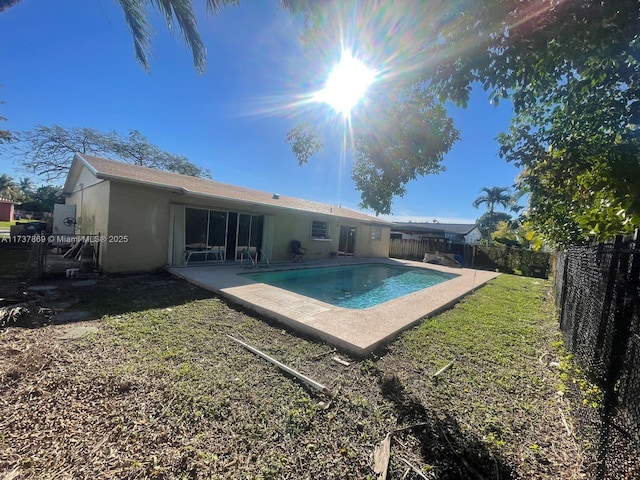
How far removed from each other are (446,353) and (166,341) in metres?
4.22

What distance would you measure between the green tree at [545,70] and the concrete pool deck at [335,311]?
2885mm

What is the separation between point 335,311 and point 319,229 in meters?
10.2

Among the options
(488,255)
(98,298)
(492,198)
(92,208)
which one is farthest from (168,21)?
(492,198)

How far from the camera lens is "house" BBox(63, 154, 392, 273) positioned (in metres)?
8.21

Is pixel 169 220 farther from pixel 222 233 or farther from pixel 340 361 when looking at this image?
pixel 340 361

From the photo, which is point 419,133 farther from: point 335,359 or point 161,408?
point 161,408

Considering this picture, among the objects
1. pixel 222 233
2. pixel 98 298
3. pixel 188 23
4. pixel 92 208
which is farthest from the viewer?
pixel 222 233

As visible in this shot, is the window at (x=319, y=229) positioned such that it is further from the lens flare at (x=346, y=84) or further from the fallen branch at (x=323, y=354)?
the fallen branch at (x=323, y=354)

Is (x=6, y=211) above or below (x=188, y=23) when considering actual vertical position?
below

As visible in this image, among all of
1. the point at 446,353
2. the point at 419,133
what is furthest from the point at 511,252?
the point at 446,353

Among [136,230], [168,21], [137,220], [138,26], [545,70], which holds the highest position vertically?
[168,21]

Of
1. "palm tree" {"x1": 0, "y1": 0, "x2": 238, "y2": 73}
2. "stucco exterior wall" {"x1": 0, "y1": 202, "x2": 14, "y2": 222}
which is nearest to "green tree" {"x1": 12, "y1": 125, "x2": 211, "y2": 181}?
"stucco exterior wall" {"x1": 0, "y1": 202, "x2": 14, "y2": 222}

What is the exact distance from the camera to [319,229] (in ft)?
51.0

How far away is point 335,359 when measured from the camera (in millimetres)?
3781
